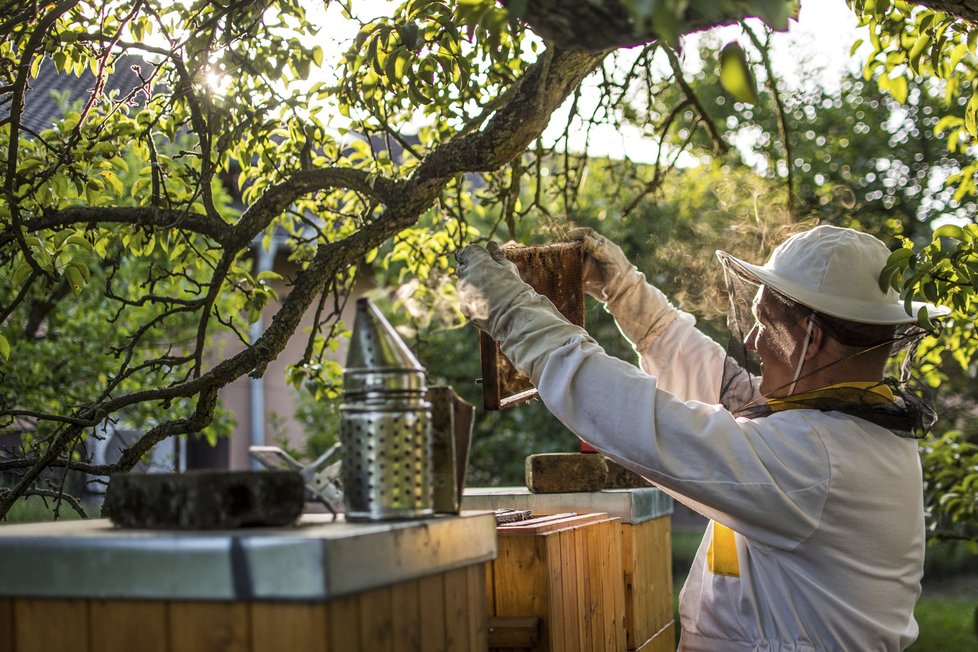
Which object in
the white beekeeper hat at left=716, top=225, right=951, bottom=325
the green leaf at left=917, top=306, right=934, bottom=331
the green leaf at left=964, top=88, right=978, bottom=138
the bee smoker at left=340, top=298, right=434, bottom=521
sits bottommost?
the bee smoker at left=340, top=298, right=434, bottom=521

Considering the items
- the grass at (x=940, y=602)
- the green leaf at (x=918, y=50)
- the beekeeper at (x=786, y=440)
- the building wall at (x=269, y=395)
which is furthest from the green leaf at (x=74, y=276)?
the building wall at (x=269, y=395)

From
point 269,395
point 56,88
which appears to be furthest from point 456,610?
point 269,395

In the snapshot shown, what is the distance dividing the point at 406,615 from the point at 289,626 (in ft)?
0.74

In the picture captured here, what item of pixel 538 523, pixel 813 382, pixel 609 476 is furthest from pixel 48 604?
pixel 609 476

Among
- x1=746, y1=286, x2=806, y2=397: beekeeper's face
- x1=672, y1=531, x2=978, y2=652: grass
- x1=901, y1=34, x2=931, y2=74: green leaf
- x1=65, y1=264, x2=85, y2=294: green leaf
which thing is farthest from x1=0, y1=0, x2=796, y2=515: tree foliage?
x1=672, y1=531, x2=978, y2=652: grass

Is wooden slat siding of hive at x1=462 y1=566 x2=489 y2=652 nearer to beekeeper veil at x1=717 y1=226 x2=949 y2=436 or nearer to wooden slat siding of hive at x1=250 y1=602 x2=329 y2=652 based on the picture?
wooden slat siding of hive at x1=250 y1=602 x2=329 y2=652

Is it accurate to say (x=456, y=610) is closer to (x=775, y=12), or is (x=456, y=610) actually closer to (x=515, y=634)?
(x=515, y=634)

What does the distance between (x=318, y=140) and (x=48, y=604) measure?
2.60 m

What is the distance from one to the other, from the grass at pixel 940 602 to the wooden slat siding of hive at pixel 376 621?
24.9ft

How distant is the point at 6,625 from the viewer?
1393 mm

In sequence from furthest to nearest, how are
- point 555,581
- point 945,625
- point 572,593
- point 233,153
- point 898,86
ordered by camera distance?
point 945,625 → point 233,153 → point 898,86 → point 572,593 → point 555,581

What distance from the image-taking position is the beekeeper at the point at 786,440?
2.17m

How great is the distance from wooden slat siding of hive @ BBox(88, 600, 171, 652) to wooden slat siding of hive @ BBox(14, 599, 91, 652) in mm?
20

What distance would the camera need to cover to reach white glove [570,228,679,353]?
2.96m
